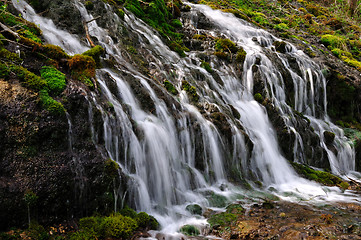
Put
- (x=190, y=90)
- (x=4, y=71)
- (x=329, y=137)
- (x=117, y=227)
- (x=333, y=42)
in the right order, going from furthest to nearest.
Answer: (x=333, y=42) → (x=329, y=137) → (x=190, y=90) → (x=4, y=71) → (x=117, y=227)

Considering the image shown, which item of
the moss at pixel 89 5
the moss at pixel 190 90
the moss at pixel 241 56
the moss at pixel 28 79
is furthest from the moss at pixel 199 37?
the moss at pixel 28 79

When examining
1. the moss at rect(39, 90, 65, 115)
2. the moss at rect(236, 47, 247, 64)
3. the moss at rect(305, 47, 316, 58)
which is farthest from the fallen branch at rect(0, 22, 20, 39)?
the moss at rect(305, 47, 316, 58)

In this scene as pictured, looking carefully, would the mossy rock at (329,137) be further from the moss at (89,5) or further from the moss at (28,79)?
the moss at (89,5)

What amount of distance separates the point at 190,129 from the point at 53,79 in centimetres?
408

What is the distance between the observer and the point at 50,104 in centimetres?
507

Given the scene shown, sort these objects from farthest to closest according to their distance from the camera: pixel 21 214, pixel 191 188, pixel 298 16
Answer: pixel 298 16, pixel 191 188, pixel 21 214

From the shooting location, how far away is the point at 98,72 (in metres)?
7.50

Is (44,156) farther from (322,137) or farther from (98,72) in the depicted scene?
(322,137)

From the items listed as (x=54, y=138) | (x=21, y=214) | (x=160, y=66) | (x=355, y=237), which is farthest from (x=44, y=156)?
(x=160, y=66)

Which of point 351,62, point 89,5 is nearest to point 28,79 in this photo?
point 89,5

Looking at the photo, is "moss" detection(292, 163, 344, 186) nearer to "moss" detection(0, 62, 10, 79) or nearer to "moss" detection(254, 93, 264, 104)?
"moss" detection(254, 93, 264, 104)

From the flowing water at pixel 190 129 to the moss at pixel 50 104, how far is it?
66 cm

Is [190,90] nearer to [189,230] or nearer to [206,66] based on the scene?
[206,66]

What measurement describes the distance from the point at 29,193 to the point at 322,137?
12.1 metres
